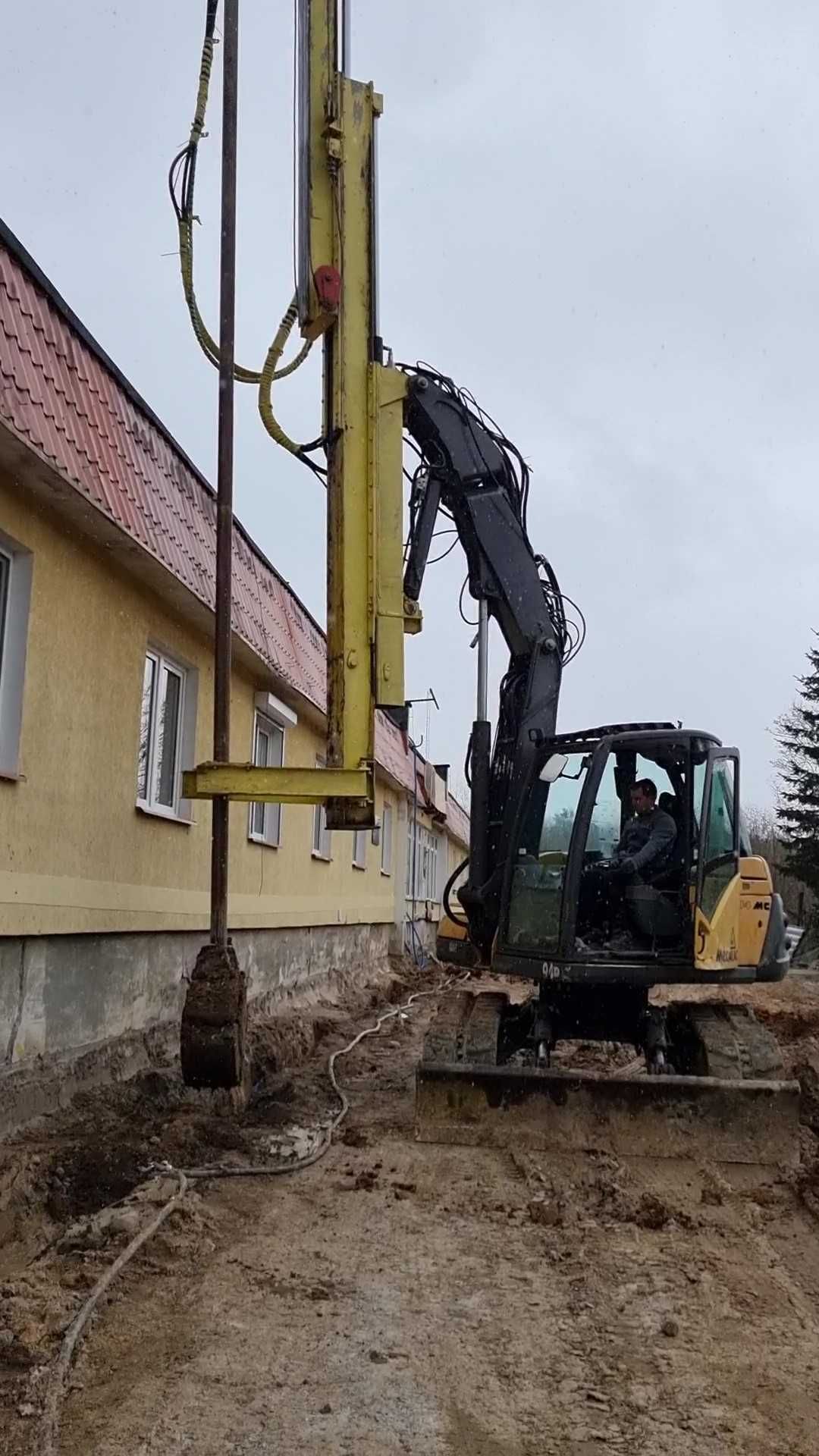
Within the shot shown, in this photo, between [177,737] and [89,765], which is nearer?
[89,765]

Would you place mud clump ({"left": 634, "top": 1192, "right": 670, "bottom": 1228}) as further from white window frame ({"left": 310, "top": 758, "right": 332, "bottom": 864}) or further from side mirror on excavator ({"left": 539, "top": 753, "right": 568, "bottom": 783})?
white window frame ({"left": 310, "top": 758, "right": 332, "bottom": 864})

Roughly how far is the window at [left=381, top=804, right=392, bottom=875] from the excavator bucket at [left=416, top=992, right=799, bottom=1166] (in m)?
13.2

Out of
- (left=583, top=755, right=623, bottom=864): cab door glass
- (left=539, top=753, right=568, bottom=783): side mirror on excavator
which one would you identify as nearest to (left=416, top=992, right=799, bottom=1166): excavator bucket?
(left=583, top=755, right=623, bottom=864): cab door glass

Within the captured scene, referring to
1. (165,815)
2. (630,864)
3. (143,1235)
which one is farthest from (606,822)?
(143,1235)

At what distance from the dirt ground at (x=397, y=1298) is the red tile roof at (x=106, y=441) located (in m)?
3.46

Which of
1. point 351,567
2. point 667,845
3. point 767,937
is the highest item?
point 351,567

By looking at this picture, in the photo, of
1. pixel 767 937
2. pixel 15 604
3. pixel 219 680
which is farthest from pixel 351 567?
pixel 767 937

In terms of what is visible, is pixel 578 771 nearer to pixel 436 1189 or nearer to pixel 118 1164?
pixel 436 1189

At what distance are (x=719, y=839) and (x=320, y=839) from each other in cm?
772

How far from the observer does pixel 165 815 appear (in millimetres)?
8828

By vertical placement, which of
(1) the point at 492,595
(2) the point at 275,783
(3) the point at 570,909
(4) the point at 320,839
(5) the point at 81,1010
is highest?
(1) the point at 492,595

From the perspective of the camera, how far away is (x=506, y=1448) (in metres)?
3.42

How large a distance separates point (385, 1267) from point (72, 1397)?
1.66m

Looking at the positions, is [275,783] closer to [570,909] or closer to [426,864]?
[570,909]
